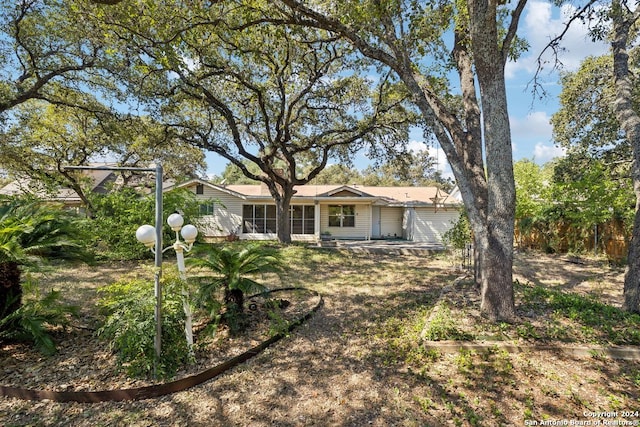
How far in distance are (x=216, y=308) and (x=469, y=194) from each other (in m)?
3.87

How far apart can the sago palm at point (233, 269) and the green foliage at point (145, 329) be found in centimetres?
54

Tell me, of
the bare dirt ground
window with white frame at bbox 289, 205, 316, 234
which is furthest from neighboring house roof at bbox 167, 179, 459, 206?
the bare dirt ground

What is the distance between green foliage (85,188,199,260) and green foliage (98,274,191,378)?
6533 millimetres

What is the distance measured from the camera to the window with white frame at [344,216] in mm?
18938

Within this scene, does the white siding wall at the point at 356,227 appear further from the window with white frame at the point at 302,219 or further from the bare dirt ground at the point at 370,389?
the bare dirt ground at the point at 370,389

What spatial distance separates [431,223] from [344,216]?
5170 millimetres

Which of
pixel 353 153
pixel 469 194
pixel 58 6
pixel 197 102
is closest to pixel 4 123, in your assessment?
pixel 58 6

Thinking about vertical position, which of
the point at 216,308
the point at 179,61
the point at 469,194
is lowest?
the point at 216,308

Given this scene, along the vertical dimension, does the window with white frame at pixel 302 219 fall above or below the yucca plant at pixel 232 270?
above

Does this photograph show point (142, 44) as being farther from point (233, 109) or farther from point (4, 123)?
point (4, 123)

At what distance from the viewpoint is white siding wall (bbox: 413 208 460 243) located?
1798cm

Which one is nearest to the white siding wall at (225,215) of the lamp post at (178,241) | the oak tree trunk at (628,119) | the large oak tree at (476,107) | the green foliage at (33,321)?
the large oak tree at (476,107)

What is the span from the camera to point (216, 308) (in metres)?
3.78

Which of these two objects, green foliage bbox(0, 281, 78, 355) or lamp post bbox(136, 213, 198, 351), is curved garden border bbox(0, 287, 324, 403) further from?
green foliage bbox(0, 281, 78, 355)
